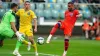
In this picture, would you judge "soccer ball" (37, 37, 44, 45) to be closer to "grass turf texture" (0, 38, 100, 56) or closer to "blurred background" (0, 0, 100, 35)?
"grass turf texture" (0, 38, 100, 56)

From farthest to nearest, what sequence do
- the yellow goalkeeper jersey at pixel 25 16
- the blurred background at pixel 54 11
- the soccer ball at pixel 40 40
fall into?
the blurred background at pixel 54 11, the yellow goalkeeper jersey at pixel 25 16, the soccer ball at pixel 40 40

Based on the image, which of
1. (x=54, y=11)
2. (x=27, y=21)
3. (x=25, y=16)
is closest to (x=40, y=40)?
(x=27, y=21)

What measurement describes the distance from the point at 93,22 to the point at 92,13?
1549mm

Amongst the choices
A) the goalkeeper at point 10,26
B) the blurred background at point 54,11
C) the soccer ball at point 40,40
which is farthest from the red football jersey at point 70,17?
the blurred background at point 54,11

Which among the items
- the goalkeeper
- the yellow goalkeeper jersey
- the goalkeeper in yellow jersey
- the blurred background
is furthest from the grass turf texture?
the blurred background

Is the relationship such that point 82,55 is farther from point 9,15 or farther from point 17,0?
point 17,0

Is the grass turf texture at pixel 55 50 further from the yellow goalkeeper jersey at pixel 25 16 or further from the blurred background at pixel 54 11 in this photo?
the blurred background at pixel 54 11

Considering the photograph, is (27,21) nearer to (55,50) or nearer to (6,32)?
(6,32)

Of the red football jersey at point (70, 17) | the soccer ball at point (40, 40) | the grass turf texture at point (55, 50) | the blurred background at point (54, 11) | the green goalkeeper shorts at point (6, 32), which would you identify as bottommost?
the blurred background at point (54, 11)

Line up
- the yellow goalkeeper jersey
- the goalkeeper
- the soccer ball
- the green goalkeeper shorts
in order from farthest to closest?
the yellow goalkeeper jersey → the soccer ball → the green goalkeeper shorts → the goalkeeper

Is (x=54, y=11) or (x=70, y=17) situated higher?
(x=70, y=17)

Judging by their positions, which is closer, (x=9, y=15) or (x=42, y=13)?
(x=9, y=15)

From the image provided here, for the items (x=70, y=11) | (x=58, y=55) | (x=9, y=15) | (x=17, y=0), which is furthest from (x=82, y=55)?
(x=17, y=0)

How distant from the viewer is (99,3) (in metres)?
34.7
